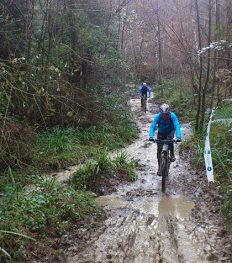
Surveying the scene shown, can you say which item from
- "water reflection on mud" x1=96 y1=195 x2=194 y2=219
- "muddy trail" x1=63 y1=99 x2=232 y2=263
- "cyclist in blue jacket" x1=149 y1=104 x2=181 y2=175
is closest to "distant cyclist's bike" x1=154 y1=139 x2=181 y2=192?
"cyclist in blue jacket" x1=149 y1=104 x2=181 y2=175

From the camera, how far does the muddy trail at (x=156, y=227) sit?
5840 mm

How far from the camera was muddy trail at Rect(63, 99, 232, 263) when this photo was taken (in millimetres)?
5840

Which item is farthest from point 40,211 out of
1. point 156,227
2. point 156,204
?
point 156,204

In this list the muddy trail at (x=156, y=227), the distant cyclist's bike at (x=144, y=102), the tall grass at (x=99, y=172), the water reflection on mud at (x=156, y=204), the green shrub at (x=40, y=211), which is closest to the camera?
the green shrub at (x=40, y=211)

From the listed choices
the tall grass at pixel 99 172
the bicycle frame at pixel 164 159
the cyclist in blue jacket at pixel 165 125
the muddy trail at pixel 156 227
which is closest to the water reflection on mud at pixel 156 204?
the muddy trail at pixel 156 227

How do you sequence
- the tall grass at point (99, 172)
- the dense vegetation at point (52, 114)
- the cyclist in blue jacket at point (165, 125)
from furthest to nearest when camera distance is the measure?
the cyclist in blue jacket at point (165, 125) → the tall grass at point (99, 172) → the dense vegetation at point (52, 114)

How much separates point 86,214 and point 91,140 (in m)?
7.45

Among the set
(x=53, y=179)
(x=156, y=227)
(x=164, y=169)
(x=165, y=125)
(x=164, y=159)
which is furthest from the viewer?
(x=165, y=125)

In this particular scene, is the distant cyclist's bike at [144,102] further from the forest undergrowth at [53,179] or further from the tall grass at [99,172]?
the tall grass at [99,172]

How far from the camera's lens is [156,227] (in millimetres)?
6938

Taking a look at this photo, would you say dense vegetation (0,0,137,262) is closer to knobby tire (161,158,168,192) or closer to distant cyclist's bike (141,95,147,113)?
knobby tire (161,158,168,192)

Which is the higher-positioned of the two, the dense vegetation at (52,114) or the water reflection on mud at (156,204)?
the dense vegetation at (52,114)

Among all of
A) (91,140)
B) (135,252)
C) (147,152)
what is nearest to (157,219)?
(135,252)

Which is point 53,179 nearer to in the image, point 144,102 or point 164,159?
point 164,159
